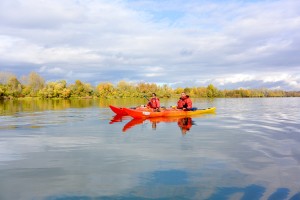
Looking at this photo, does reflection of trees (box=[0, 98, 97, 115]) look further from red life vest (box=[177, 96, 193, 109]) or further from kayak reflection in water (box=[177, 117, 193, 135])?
kayak reflection in water (box=[177, 117, 193, 135])

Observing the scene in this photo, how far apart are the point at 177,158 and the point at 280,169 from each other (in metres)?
3.48

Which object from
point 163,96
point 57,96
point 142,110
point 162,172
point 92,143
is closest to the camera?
point 162,172

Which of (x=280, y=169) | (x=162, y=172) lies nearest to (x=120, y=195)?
(x=162, y=172)

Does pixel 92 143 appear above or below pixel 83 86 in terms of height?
below

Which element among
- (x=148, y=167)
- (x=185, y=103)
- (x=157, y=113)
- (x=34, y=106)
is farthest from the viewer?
(x=34, y=106)

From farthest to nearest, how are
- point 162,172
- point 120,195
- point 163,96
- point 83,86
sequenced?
point 163,96 → point 83,86 → point 162,172 → point 120,195

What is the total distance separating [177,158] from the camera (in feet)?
35.4

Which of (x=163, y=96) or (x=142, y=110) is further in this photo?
(x=163, y=96)

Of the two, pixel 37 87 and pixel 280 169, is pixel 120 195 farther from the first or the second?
pixel 37 87

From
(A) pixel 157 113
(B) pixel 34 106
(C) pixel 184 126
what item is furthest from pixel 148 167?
(B) pixel 34 106

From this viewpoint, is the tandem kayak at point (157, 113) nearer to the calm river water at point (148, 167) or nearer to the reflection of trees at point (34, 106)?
the calm river water at point (148, 167)

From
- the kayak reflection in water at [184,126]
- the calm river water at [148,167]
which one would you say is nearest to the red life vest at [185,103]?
the kayak reflection in water at [184,126]

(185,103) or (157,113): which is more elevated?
(185,103)

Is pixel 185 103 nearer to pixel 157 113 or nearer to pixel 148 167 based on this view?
pixel 157 113
